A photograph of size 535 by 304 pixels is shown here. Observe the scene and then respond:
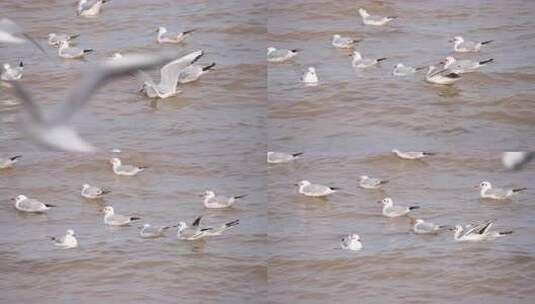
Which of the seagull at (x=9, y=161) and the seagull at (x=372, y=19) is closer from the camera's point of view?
the seagull at (x=9, y=161)

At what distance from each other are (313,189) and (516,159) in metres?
0.85

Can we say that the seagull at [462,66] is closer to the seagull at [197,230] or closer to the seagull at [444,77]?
the seagull at [444,77]

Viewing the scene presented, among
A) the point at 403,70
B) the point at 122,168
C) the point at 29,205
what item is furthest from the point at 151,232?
the point at 403,70

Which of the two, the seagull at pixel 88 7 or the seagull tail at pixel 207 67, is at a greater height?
the seagull at pixel 88 7

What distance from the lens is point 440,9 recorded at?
5.89 metres

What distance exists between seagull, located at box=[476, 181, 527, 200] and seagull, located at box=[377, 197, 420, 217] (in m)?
0.28

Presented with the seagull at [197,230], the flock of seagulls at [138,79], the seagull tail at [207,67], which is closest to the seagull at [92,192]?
the flock of seagulls at [138,79]

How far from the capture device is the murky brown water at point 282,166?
557 cm

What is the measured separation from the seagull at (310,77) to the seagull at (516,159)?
0.87m

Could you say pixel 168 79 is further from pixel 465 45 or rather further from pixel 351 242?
pixel 465 45

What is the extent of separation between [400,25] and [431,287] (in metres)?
1.16

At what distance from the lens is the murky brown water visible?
557 centimetres

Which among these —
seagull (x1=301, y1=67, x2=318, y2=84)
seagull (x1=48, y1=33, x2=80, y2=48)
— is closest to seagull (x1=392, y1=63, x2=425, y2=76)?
seagull (x1=301, y1=67, x2=318, y2=84)

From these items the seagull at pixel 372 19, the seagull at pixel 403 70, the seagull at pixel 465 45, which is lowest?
the seagull at pixel 403 70
